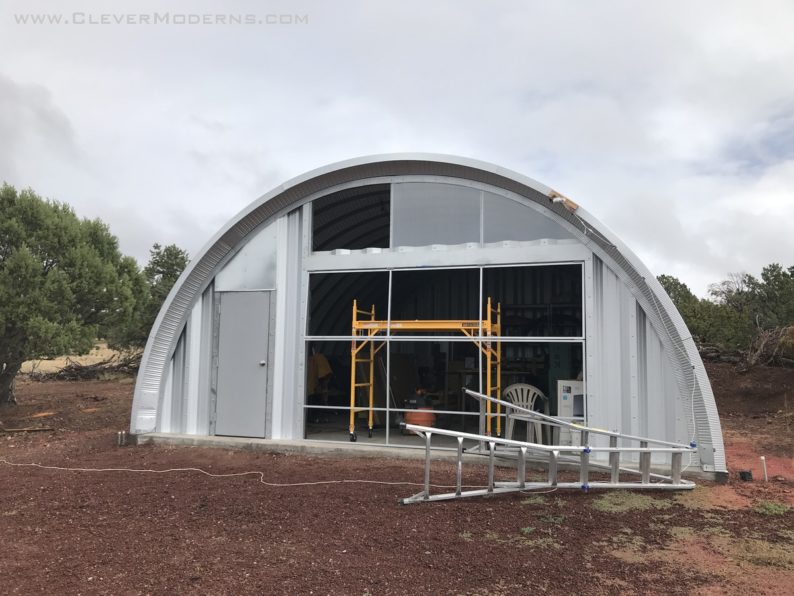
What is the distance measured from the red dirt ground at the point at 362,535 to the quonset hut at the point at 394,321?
4.04 ft

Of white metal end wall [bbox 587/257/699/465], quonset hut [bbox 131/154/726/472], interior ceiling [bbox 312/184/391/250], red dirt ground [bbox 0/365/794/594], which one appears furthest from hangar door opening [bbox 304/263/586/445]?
red dirt ground [bbox 0/365/794/594]

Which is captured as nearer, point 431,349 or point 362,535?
point 362,535

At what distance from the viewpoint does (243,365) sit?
9.87 m

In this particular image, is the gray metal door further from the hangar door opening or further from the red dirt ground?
the red dirt ground

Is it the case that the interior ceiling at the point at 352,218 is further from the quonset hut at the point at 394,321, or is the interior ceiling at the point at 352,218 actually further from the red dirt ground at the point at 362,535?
the red dirt ground at the point at 362,535

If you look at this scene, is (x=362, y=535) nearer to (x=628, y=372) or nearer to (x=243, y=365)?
(x=628, y=372)

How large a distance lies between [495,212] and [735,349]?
13766mm

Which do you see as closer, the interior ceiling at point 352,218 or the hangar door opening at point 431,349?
the interior ceiling at point 352,218

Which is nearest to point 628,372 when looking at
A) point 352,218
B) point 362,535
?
point 362,535

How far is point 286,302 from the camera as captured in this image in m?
9.81

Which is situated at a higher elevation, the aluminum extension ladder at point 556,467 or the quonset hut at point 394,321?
the quonset hut at point 394,321

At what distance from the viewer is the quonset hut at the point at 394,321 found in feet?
26.3

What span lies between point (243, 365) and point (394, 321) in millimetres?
2715

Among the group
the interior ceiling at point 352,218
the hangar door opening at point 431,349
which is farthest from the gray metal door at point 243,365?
the interior ceiling at point 352,218
